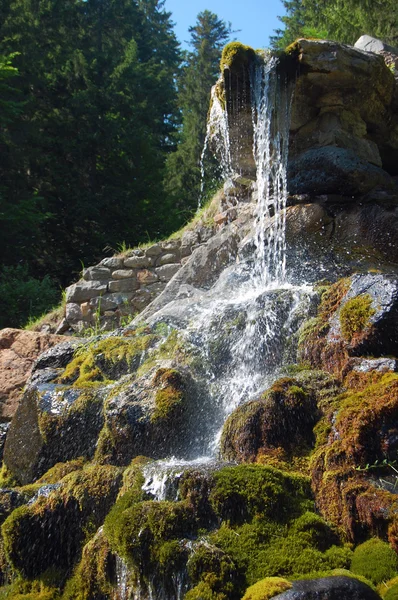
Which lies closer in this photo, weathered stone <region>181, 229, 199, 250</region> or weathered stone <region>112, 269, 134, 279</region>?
weathered stone <region>112, 269, 134, 279</region>

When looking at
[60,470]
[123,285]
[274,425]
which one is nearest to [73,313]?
[123,285]

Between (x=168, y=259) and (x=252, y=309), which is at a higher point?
(x=168, y=259)

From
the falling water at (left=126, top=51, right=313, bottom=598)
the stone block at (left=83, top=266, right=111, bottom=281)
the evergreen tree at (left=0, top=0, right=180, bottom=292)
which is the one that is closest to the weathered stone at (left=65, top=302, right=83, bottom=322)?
the stone block at (left=83, top=266, right=111, bottom=281)

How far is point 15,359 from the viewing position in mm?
8148

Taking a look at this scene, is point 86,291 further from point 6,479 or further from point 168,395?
point 168,395

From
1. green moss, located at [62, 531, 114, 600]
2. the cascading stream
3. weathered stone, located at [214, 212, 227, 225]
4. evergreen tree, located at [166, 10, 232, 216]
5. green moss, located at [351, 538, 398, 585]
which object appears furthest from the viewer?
evergreen tree, located at [166, 10, 232, 216]

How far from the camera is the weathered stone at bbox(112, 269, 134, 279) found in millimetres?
10227

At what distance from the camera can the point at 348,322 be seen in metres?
4.91

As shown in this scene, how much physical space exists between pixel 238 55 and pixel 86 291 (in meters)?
4.25

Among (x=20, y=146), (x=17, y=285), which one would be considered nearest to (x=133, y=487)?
(x=17, y=285)

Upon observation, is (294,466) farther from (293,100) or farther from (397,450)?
(293,100)

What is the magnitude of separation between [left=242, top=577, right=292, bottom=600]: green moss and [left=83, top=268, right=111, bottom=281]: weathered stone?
744 centimetres

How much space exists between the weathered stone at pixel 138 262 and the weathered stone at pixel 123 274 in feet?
0.29

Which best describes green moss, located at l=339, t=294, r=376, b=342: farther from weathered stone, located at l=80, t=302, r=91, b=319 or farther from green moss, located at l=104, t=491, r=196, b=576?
weathered stone, located at l=80, t=302, r=91, b=319
